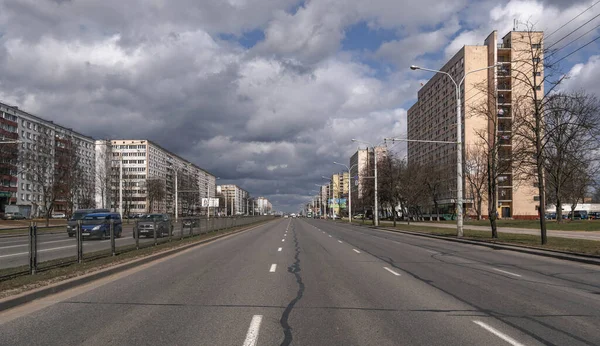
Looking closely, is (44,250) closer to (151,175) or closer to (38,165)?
(38,165)

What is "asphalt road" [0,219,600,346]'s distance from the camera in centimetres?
668

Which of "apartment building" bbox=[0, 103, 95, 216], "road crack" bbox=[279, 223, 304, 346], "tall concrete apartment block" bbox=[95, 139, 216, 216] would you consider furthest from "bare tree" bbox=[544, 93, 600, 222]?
"tall concrete apartment block" bbox=[95, 139, 216, 216]

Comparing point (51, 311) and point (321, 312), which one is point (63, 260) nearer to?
point (51, 311)

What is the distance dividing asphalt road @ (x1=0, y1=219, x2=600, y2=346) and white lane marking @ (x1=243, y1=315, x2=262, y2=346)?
0.01m

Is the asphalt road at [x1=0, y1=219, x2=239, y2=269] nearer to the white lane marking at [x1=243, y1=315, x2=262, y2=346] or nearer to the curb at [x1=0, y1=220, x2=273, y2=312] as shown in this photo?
the curb at [x1=0, y1=220, x2=273, y2=312]

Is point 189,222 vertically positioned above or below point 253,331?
above

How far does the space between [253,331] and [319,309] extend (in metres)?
1.93

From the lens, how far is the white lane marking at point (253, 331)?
21.0 ft

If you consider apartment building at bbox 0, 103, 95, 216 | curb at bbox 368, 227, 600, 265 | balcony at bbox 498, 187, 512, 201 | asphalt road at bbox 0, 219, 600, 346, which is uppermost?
apartment building at bbox 0, 103, 95, 216

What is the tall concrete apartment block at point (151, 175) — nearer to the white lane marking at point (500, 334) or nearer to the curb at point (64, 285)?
the curb at point (64, 285)

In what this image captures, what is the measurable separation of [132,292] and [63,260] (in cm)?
498

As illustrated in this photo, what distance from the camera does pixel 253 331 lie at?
6.98 m

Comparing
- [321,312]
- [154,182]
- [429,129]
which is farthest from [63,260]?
[429,129]

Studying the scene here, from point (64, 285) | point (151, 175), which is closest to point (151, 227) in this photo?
point (64, 285)
